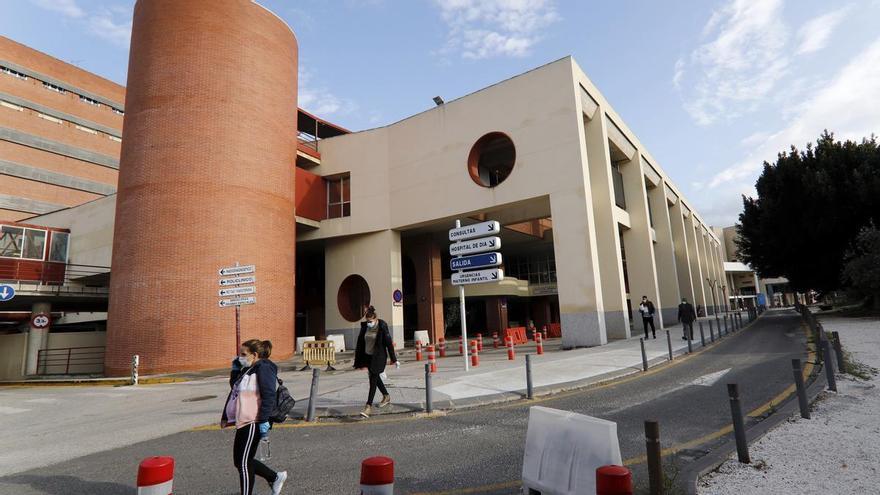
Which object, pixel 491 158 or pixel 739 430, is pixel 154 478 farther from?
pixel 491 158

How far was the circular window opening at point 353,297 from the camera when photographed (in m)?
25.7

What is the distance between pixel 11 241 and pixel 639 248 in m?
36.6

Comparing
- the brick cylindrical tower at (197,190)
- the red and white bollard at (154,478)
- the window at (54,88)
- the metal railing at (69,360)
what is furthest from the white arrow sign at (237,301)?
the window at (54,88)

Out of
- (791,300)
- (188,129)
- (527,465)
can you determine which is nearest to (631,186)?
(188,129)

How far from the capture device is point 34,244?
1077 inches

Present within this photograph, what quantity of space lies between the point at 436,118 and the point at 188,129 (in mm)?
11947

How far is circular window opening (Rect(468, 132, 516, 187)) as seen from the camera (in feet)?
74.1

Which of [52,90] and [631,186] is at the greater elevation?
[52,90]

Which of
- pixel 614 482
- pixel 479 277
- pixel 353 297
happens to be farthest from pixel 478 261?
pixel 353 297

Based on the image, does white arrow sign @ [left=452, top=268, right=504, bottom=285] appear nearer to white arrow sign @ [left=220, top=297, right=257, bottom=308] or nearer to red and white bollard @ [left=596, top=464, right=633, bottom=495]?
white arrow sign @ [left=220, top=297, right=257, bottom=308]

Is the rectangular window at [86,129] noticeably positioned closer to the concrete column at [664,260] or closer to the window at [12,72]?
the window at [12,72]

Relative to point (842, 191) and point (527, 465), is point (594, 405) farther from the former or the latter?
point (842, 191)

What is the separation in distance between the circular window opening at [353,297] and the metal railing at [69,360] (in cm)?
1339

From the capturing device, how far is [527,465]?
4.00m
